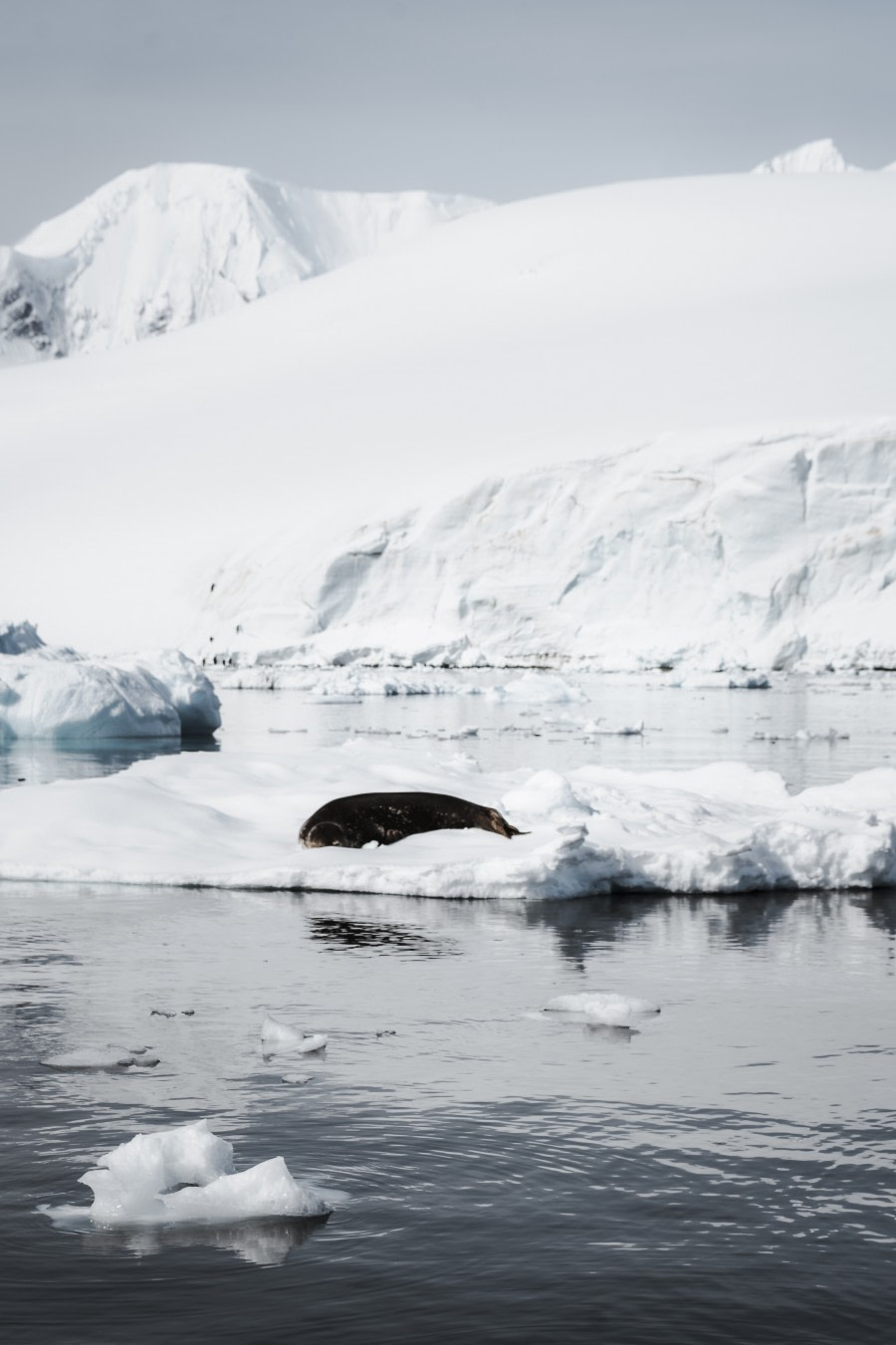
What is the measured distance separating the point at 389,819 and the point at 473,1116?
17.5 ft

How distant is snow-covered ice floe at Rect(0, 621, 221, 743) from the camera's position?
69.7 ft

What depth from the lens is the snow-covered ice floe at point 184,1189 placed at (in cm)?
355

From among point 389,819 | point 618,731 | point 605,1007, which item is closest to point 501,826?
point 389,819

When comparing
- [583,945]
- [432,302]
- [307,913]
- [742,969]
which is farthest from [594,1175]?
[432,302]

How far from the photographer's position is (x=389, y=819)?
31.7ft

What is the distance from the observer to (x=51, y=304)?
187 m

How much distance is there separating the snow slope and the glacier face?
2.06 feet

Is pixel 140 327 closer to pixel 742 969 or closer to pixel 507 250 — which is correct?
pixel 507 250

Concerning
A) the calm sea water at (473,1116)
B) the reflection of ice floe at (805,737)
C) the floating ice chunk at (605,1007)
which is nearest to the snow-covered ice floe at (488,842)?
the calm sea water at (473,1116)

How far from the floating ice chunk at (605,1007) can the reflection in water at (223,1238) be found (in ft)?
6.73

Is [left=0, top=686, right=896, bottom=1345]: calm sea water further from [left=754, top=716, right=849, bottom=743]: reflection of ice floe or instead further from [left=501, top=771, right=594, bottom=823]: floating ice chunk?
[left=754, top=716, right=849, bottom=743]: reflection of ice floe

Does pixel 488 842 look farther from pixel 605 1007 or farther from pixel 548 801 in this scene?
pixel 605 1007

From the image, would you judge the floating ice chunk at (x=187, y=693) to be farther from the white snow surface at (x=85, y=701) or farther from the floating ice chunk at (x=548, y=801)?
the floating ice chunk at (x=548, y=801)

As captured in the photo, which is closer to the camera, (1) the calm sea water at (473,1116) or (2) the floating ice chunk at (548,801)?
(1) the calm sea water at (473,1116)
